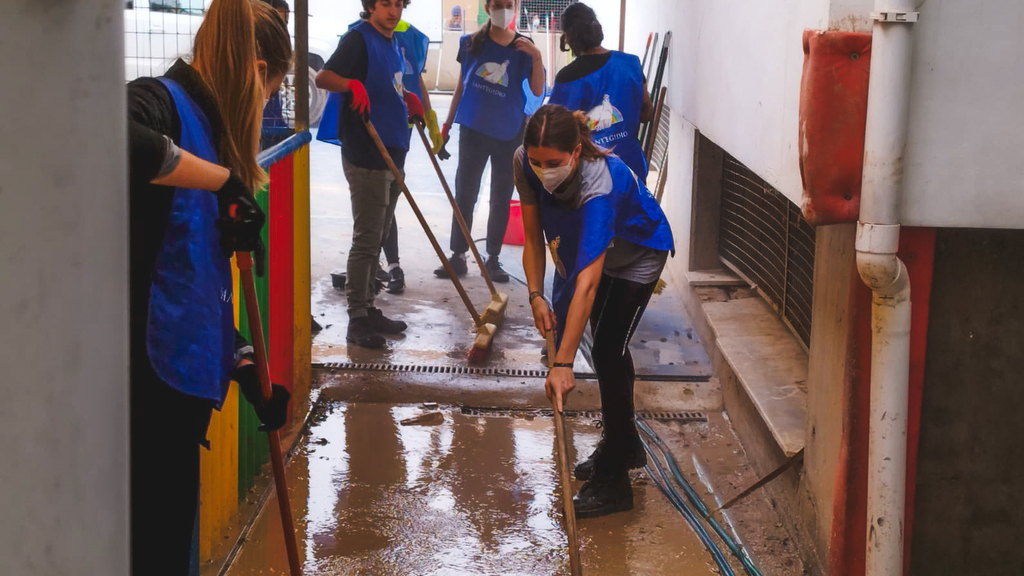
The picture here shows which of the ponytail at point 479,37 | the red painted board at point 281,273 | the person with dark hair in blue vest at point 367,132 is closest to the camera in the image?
the red painted board at point 281,273

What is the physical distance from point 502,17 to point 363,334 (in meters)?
2.20

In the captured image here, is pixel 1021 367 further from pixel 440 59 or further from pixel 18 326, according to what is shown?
pixel 440 59

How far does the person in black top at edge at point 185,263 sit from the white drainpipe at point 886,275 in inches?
60.3

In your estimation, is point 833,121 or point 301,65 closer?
point 833,121

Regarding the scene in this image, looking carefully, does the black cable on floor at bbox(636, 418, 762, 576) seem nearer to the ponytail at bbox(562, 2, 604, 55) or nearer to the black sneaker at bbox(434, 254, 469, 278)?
the ponytail at bbox(562, 2, 604, 55)

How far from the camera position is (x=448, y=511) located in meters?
4.12

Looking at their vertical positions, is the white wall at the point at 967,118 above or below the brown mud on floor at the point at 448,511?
above

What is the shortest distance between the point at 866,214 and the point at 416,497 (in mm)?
2152

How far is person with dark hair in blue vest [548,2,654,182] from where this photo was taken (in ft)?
18.4

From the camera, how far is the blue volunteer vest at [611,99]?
559 cm

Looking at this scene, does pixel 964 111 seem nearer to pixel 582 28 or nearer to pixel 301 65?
pixel 301 65

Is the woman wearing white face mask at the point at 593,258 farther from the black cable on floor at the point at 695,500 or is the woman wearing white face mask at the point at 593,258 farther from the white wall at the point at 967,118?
the white wall at the point at 967,118

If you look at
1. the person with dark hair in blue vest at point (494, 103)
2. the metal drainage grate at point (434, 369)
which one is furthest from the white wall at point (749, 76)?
the metal drainage grate at point (434, 369)

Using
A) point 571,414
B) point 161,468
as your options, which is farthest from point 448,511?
point 161,468
